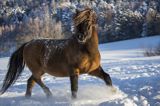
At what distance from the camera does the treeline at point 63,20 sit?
80.3 meters

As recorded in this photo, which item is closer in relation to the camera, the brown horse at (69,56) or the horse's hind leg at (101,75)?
the brown horse at (69,56)

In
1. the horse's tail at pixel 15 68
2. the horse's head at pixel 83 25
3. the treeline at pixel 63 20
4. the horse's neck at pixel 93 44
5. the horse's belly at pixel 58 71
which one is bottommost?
the treeline at pixel 63 20

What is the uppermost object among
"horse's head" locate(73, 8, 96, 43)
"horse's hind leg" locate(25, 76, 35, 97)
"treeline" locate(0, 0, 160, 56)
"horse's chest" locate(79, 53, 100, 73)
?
"horse's head" locate(73, 8, 96, 43)

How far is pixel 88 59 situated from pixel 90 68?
0.18m

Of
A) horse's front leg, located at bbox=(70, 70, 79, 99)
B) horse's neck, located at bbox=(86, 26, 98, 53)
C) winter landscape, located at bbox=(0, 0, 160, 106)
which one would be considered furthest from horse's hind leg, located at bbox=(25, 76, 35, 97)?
horse's neck, located at bbox=(86, 26, 98, 53)

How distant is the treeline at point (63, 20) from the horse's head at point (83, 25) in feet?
163

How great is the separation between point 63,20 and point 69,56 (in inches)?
3702

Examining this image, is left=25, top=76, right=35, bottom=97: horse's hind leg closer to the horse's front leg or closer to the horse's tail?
the horse's tail

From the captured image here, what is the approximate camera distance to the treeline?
263 ft

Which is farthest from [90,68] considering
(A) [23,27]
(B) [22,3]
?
(B) [22,3]

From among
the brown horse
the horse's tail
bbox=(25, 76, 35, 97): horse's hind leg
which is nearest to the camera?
the brown horse

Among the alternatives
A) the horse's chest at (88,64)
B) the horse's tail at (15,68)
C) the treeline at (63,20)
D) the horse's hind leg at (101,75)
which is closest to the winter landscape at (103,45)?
the treeline at (63,20)

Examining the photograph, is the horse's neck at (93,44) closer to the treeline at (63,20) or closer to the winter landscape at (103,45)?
the winter landscape at (103,45)

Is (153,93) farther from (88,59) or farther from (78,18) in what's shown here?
(78,18)
